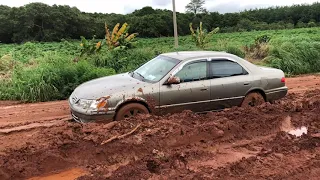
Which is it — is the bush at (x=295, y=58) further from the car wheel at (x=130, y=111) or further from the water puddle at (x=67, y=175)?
the water puddle at (x=67, y=175)

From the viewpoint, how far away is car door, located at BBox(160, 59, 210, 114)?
755 cm

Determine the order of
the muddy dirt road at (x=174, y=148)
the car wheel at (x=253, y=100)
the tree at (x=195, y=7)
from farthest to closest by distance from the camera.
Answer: the tree at (x=195, y=7)
the car wheel at (x=253, y=100)
the muddy dirt road at (x=174, y=148)

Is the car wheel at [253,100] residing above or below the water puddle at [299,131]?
above

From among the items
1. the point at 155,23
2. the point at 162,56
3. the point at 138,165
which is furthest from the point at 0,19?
the point at 138,165

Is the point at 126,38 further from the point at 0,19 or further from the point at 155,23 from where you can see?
the point at 155,23

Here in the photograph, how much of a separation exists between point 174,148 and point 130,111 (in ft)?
4.69

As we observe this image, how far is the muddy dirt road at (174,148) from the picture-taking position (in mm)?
5195

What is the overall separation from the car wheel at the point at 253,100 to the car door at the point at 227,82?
5.8 inches

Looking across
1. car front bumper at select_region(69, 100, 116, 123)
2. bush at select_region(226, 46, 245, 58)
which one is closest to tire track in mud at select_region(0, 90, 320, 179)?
car front bumper at select_region(69, 100, 116, 123)

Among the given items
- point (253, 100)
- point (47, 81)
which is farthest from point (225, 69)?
point (47, 81)

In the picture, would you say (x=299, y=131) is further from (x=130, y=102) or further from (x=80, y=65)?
(x=80, y=65)

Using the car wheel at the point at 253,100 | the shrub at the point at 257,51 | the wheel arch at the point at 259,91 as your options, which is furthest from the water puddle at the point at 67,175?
the shrub at the point at 257,51

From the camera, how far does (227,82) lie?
8.14 m

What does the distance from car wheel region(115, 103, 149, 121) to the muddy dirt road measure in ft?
1.50
